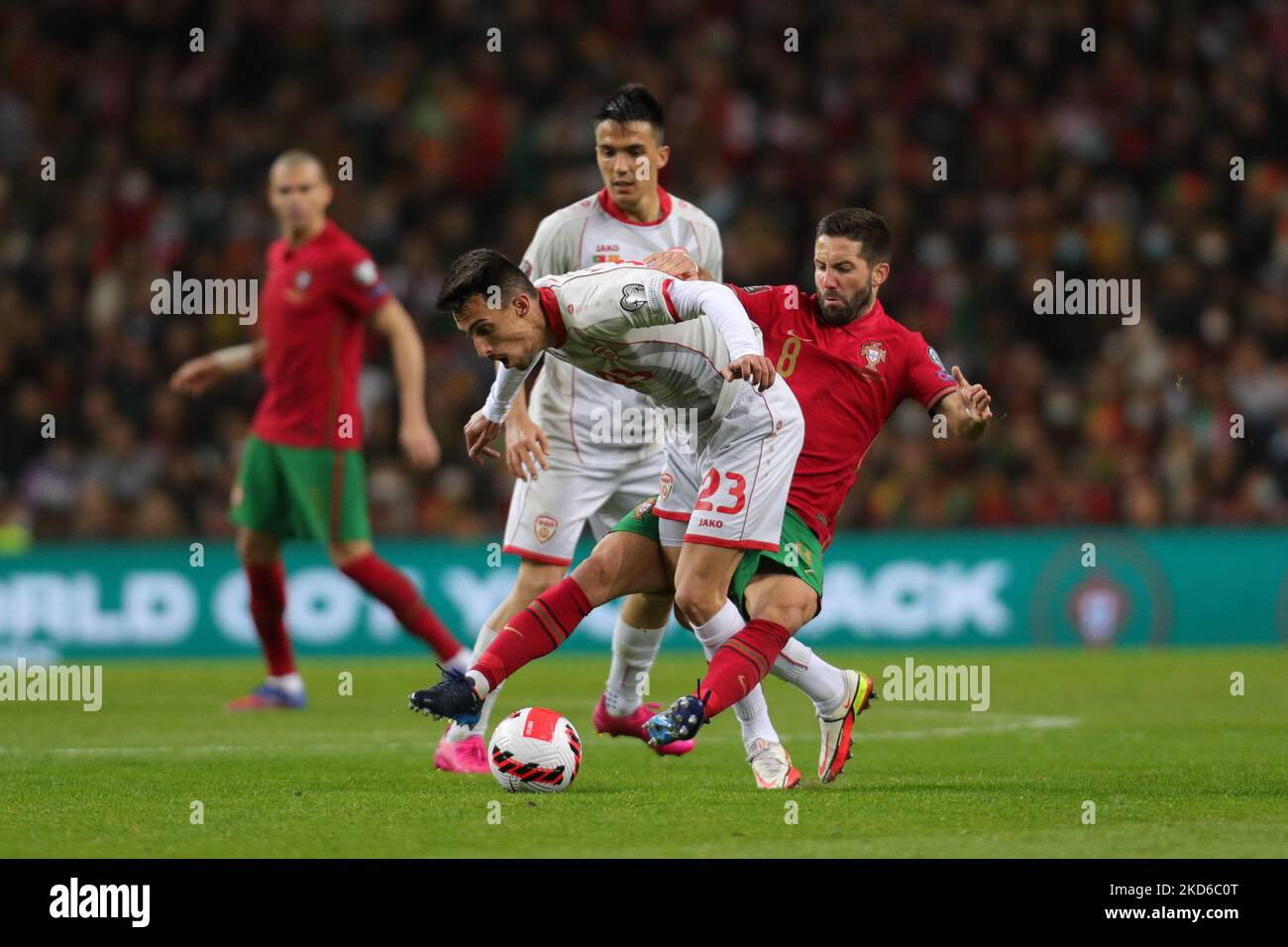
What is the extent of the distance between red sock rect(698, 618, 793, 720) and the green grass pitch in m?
0.33

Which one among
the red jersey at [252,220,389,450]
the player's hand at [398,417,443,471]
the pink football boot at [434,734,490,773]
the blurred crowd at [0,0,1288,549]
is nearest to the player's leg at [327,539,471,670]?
the red jersey at [252,220,389,450]

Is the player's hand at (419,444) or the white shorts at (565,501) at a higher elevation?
the player's hand at (419,444)

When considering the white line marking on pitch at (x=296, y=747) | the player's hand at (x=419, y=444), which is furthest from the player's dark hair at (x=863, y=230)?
the player's hand at (x=419, y=444)

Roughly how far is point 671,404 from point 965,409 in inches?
38.7

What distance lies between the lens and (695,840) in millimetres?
4953

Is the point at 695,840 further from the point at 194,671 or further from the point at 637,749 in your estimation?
the point at 194,671

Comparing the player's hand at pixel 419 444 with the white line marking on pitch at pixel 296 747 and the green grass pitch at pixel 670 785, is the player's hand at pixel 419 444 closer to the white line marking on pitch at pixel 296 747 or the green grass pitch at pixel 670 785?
the green grass pitch at pixel 670 785

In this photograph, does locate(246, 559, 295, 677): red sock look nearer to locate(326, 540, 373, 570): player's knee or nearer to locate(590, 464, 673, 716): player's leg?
locate(326, 540, 373, 570): player's knee

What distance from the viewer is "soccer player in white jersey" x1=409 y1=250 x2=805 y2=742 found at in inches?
229

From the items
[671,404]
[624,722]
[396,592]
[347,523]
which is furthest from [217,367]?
[671,404]

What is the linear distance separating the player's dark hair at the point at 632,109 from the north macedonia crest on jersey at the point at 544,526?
1.55 m

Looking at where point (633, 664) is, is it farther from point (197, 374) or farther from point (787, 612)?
point (197, 374)

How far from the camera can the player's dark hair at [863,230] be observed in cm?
645

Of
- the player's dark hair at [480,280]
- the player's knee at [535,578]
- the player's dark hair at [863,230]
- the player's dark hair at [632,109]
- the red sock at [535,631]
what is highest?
the player's dark hair at [632,109]
